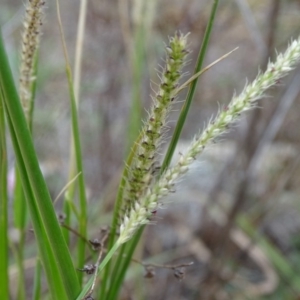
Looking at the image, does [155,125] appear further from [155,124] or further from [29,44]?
[29,44]

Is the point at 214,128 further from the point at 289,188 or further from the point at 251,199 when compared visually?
the point at 251,199

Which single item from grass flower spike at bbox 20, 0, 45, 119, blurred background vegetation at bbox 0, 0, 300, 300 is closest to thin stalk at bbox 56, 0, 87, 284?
grass flower spike at bbox 20, 0, 45, 119

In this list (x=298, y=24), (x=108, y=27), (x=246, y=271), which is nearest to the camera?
(x=298, y=24)

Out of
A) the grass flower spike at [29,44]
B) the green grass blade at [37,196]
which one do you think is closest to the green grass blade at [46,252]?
the green grass blade at [37,196]

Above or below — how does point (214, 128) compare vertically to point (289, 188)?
above

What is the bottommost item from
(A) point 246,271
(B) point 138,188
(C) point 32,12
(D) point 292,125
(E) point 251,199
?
(A) point 246,271

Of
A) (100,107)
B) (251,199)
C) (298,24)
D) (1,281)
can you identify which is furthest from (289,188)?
(1,281)

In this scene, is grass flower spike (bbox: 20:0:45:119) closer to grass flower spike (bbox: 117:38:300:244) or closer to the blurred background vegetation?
grass flower spike (bbox: 117:38:300:244)

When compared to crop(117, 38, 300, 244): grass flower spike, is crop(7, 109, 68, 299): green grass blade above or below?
below

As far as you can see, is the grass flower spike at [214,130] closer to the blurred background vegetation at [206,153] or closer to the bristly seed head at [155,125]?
the bristly seed head at [155,125]
